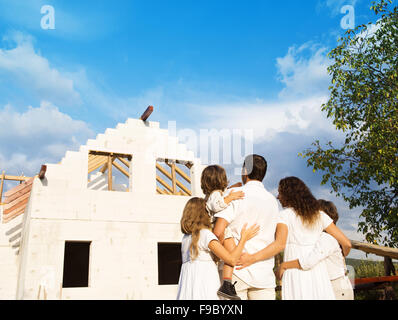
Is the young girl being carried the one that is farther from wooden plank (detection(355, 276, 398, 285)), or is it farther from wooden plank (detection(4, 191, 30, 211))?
wooden plank (detection(4, 191, 30, 211))

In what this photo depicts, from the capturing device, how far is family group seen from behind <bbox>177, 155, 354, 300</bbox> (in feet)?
11.1

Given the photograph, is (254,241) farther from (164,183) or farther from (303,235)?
(164,183)

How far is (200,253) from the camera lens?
3.66 meters

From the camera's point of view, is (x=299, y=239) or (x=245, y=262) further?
(x=299, y=239)

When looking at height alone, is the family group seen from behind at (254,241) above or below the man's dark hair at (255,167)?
below

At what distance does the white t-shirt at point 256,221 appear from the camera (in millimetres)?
3357

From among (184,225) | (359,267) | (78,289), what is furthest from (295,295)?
(359,267)

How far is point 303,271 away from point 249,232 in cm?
61

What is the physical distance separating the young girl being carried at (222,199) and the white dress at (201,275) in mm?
125

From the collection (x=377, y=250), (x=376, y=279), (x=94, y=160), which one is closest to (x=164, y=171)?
(x=94, y=160)

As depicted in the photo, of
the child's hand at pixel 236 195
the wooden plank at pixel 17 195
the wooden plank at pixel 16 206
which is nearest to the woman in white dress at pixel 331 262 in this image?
the child's hand at pixel 236 195

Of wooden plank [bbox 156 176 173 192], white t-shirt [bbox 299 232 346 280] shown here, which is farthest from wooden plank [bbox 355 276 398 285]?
wooden plank [bbox 156 176 173 192]

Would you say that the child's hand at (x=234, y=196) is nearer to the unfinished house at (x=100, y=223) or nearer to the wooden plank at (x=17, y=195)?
the unfinished house at (x=100, y=223)

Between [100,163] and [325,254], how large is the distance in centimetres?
1456
